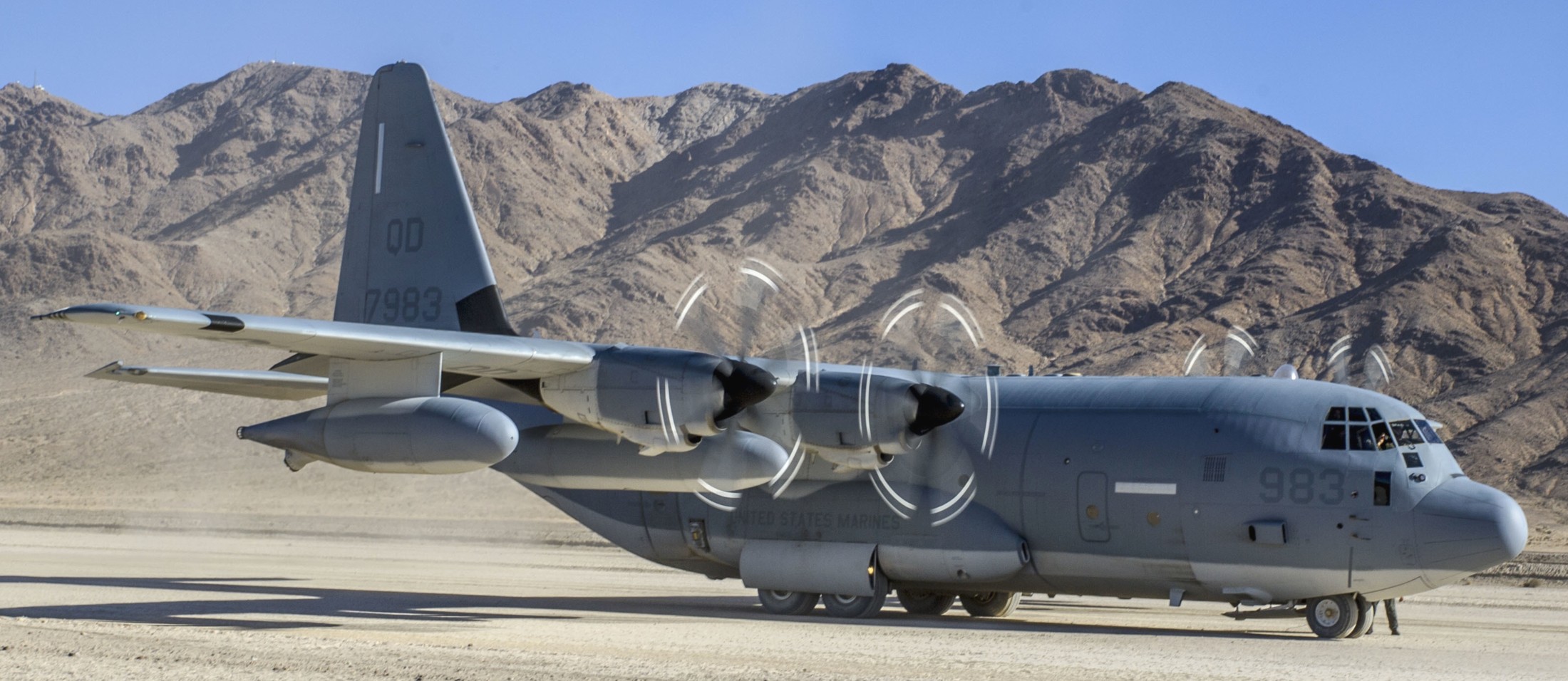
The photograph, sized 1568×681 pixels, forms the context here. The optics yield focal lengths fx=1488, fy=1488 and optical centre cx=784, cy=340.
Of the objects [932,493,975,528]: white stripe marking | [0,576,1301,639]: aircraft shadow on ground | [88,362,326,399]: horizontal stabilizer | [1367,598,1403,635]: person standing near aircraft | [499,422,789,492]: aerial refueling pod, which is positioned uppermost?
[88,362,326,399]: horizontal stabilizer

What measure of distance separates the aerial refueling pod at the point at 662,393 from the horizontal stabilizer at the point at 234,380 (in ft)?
15.5

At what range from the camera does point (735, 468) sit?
1878cm

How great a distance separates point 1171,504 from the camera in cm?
1848

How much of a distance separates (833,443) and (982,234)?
2860 inches

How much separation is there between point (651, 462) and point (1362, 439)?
28.5 ft

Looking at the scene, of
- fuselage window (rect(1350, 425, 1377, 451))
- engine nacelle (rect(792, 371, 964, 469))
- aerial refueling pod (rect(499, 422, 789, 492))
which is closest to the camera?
fuselage window (rect(1350, 425, 1377, 451))

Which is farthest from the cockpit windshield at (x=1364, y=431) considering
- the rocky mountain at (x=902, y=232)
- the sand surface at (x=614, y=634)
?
the rocky mountain at (x=902, y=232)

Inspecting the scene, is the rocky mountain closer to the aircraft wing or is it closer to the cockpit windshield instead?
the cockpit windshield

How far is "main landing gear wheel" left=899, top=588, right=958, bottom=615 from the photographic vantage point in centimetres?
2197

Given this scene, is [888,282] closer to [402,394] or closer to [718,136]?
[718,136]

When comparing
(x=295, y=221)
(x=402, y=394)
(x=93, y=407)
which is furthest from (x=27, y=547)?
(x=295, y=221)

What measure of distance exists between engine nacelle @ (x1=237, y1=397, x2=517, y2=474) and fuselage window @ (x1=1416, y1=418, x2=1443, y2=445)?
1084cm

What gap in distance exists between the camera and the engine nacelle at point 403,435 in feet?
53.4

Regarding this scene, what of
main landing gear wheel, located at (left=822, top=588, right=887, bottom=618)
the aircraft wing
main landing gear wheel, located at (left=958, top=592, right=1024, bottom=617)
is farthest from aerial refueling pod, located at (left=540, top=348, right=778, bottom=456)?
main landing gear wheel, located at (left=958, top=592, right=1024, bottom=617)
